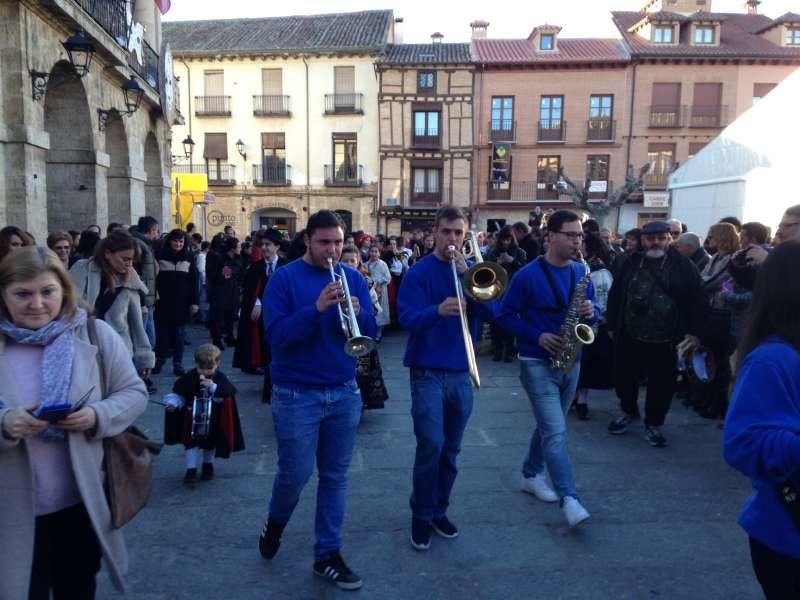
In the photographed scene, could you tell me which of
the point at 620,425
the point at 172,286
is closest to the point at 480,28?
the point at 172,286

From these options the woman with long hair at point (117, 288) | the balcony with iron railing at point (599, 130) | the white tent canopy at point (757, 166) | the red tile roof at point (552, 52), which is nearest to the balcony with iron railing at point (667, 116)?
the balcony with iron railing at point (599, 130)

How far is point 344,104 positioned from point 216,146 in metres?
6.79

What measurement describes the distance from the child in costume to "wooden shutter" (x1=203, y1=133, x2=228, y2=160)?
2827 cm

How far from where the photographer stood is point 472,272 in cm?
336

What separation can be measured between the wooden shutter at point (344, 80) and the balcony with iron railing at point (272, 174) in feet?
14.9

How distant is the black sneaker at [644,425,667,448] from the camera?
17.0ft

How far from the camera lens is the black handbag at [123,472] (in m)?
2.33

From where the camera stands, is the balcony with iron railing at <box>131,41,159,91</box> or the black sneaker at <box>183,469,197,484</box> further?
the balcony with iron railing at <box>131,41,159,91</box>

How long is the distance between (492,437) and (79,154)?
8948 millimetres

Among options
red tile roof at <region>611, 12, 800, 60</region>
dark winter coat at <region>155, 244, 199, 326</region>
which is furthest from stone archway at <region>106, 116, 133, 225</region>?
red tile roof at <region>611, 12, 800, 60</region>

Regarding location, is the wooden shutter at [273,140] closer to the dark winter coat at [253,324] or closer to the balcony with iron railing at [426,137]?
the balcony with iron railing at [426,137]

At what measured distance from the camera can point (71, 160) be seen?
34.7ft

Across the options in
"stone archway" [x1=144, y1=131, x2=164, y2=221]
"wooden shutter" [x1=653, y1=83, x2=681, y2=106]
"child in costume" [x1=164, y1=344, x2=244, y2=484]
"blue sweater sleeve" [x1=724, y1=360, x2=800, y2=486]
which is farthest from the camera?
"wooden shutter" [x1=653, y1=83, x2=681, y2=106]

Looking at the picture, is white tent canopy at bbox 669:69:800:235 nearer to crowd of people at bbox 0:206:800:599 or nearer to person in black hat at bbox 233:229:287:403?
crowd of people at bbox 0:206:800:599
